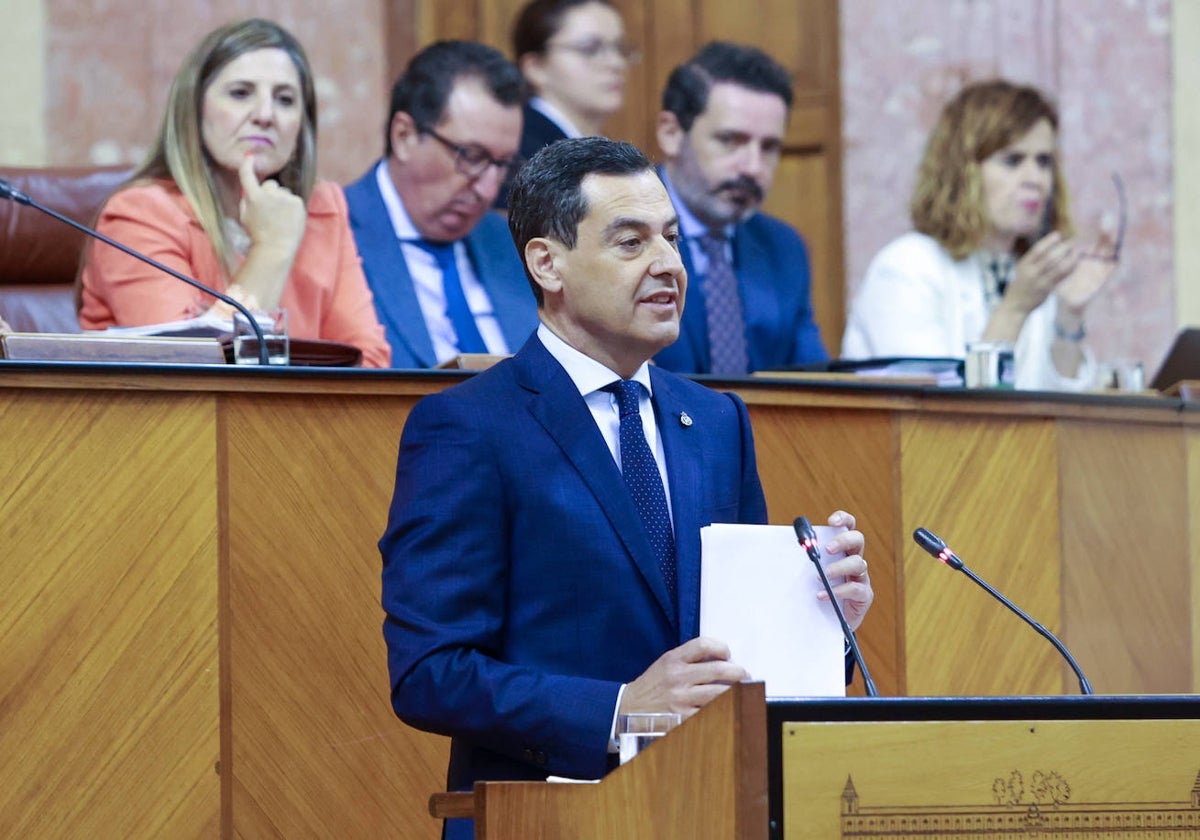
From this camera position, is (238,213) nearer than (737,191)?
Yes

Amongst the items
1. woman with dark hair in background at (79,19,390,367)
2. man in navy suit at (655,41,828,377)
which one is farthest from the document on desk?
man in navy suit at (655,41,828,377)

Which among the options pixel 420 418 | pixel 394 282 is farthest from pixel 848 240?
pixel 420 418

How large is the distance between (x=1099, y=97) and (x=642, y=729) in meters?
4.45

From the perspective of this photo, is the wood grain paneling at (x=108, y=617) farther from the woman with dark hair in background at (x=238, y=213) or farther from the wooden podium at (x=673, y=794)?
the wooden podium at (x=673, y=794)

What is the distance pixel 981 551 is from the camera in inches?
128

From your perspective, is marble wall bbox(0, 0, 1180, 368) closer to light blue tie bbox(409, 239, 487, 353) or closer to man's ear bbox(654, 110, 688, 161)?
man's ear bbox(654, 110, 688, 161)

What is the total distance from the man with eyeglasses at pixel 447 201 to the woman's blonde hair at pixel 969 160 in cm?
118

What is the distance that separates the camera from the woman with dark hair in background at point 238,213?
139 inches

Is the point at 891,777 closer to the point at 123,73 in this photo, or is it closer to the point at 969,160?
the point at 969,160

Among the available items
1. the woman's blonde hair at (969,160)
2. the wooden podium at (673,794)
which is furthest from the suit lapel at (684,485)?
the woman's blonde hair at (969,160)

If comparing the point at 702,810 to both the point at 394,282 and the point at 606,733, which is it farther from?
the point at 394,282

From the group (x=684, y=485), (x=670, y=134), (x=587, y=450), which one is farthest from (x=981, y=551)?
(x=670, y=134)

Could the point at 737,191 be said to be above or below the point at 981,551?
above

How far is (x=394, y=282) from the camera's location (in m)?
3.98
